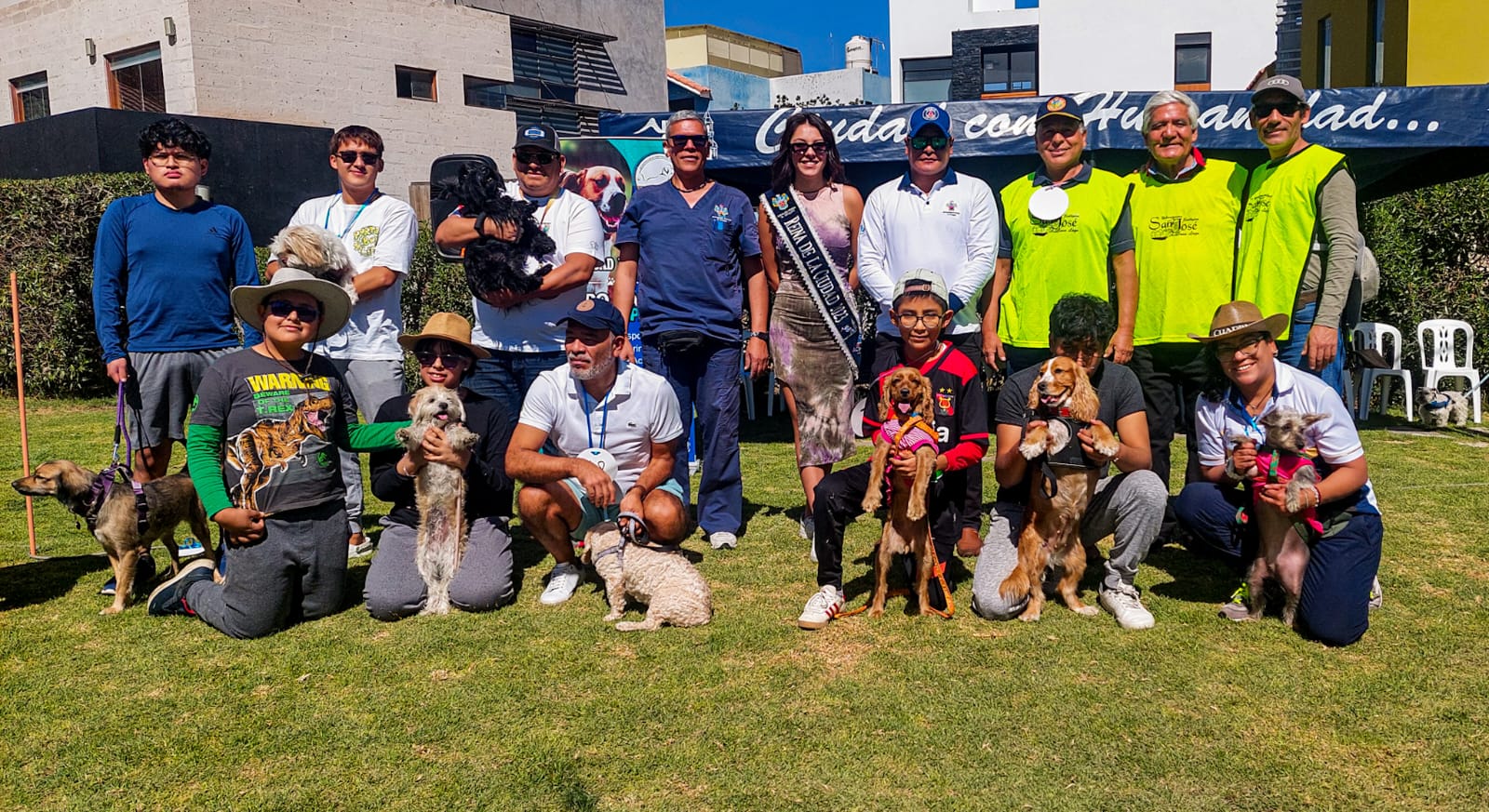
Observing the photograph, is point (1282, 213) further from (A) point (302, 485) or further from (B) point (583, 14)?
(B) point (583, 14)

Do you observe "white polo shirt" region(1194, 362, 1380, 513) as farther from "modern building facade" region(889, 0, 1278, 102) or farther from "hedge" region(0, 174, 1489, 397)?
"modern building facade" region(889, 0, 1278, 102)

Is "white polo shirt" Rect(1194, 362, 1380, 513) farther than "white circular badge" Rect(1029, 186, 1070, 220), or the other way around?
"white circular badge" Rect(1029, 186, 1070, 220)

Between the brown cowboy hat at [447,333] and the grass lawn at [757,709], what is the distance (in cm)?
119

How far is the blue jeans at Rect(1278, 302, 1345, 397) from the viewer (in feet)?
15.0

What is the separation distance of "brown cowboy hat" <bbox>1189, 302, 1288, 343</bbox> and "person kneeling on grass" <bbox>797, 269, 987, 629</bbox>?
3.02 ft

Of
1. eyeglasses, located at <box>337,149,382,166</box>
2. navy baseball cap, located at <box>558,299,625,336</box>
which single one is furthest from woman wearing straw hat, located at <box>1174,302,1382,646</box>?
eyeglasses, located at <box>337,149,382,166</box>

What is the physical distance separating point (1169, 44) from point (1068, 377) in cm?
2346

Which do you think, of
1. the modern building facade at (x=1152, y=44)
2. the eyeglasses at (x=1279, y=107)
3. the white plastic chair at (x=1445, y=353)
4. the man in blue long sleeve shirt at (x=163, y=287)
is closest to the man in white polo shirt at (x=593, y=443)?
the man in blue long sleeve shirt at (x=163, y=287)

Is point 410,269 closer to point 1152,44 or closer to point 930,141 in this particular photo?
point 930,141

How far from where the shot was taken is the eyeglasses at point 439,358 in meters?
4.38

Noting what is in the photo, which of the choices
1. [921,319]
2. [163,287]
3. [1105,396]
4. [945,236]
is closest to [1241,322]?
[1105,396]

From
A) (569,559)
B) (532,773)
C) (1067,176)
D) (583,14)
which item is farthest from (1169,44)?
(532,773)

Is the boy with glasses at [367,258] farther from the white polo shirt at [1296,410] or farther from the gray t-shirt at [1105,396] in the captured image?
the white polo shirt at [1296,410]

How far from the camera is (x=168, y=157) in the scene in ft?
15.2
